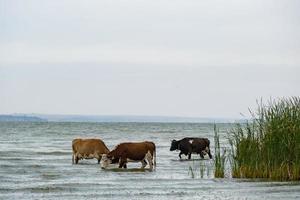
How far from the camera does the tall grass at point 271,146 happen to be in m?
21.9

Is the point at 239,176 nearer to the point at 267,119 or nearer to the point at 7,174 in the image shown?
the point at 267,119

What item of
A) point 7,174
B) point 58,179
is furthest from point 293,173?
point 7,174

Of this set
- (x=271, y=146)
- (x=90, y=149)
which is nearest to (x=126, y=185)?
(x=271, y=146)

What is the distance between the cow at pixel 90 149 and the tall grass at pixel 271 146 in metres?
9.02

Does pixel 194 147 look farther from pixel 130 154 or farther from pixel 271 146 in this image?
pixel 271 146

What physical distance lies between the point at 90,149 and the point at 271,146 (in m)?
10.5

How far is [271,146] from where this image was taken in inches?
866

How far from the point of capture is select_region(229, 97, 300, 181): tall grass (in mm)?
21859

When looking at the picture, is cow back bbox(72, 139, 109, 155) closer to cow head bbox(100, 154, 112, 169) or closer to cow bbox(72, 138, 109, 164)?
cow bbox(72, 138, 109, 164)

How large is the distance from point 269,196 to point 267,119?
400 cm

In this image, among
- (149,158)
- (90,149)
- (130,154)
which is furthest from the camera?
(90,149)

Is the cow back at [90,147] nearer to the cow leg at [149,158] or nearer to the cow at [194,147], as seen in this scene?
the cow leg at [149,158]

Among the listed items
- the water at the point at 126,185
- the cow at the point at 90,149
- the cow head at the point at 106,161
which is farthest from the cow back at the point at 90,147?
the cow head at the point at 106,161

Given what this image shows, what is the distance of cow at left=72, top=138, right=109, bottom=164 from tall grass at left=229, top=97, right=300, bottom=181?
9015 millimetres
